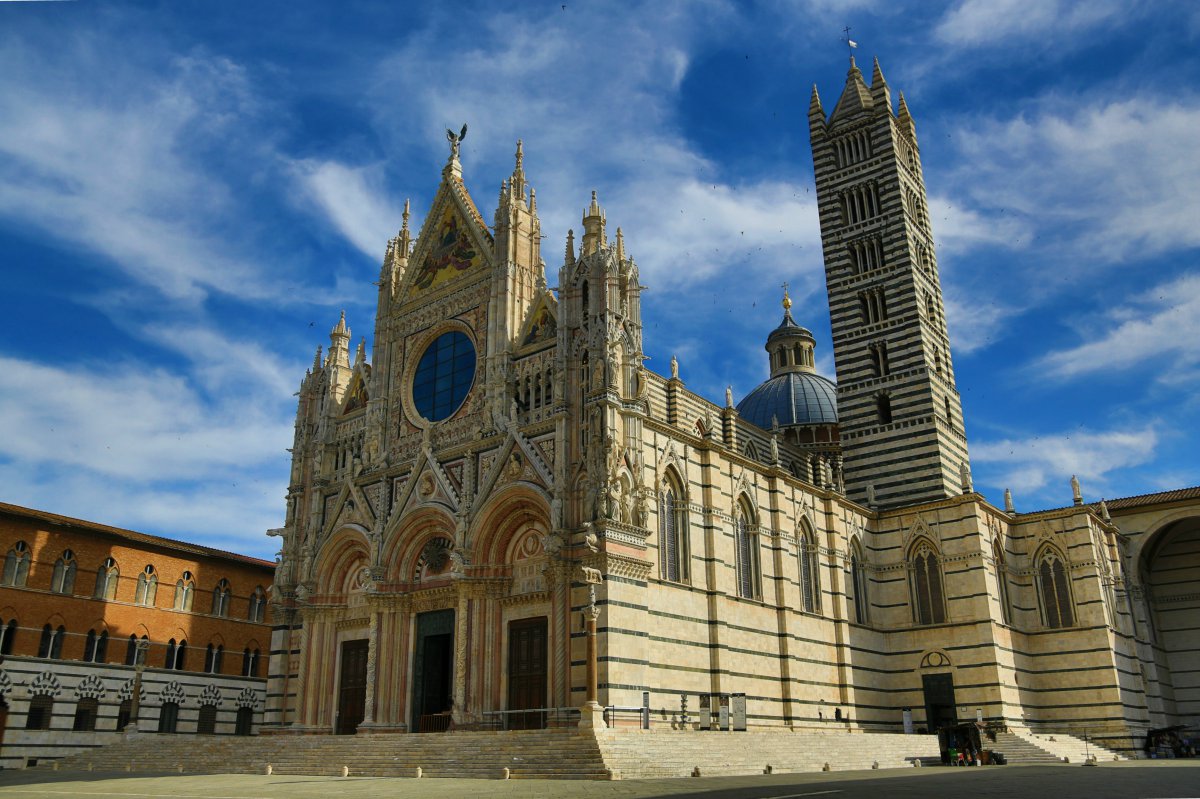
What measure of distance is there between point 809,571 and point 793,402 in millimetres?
18844

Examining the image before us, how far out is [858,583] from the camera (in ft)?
116

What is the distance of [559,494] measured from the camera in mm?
25734

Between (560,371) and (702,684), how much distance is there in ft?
31.4

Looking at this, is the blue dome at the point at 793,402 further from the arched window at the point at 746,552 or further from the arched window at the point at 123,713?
the arched window at the point at 123,713

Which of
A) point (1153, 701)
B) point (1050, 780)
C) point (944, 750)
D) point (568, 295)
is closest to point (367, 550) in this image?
point (568, 295)

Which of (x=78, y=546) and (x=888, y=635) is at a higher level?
(x=78, y=546)

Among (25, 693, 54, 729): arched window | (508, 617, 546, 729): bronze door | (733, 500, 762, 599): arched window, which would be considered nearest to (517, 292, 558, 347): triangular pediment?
(733, 500, 762, 599): arched window

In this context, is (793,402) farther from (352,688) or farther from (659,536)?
(352,688)

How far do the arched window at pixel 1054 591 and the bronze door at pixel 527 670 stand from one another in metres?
20.4

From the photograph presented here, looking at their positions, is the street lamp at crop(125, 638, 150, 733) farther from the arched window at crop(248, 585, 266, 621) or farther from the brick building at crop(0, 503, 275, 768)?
the arched window at crop(248, 585, 266, 621)

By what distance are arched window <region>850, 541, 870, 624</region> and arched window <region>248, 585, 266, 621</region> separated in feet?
81.6

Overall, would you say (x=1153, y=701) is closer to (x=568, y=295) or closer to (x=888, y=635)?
(x=888, y=635)

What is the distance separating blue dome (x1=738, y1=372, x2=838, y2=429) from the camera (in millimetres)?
49844

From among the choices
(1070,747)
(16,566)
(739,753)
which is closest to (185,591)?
(16,566)
